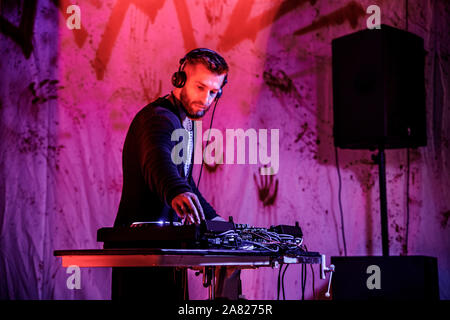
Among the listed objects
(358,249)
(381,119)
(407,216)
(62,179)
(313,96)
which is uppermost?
(313,96)

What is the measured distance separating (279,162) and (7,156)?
5.23ft

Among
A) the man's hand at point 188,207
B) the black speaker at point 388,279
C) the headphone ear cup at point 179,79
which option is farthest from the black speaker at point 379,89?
the man's hand at point 188,207

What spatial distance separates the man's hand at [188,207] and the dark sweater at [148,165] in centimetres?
10

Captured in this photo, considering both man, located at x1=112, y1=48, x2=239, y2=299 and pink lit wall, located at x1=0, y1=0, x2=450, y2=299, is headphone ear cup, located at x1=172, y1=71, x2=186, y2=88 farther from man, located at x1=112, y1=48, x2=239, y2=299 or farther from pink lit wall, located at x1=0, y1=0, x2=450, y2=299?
pink lit wall, located at x1=0, y1=0, x2=450, y2=299

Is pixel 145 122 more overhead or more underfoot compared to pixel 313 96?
more underfoot

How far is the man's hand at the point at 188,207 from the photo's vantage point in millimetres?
1396

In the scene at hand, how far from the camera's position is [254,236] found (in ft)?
5.19

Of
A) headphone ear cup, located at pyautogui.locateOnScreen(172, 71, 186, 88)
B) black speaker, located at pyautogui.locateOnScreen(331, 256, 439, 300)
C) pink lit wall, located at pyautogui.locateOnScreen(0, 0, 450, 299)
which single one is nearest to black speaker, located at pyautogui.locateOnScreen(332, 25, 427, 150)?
pink lit wall, located at pyautogui.locateOnScreen(0, 0, 450, 299)

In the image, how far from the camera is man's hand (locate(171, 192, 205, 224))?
1.40m

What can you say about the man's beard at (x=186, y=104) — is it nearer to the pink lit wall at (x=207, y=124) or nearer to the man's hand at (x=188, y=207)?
the man's hand at (x=188, y=207)

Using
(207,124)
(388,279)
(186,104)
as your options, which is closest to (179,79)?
(186,104)

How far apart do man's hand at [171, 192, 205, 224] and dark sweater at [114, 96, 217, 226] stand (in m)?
Result: 0.10

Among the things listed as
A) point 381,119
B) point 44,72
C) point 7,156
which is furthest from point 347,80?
point 7,156
